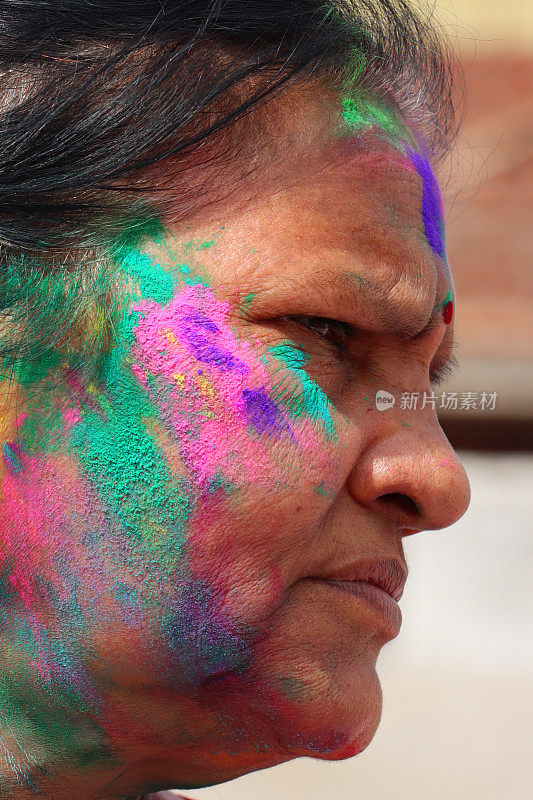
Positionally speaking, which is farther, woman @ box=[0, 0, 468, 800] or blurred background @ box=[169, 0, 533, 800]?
blurred background @ box=[169, 0, 533, 800]

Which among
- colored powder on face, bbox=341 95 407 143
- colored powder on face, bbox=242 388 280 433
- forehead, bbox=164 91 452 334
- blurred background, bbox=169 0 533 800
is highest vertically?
colored powder on face, bbox=341 95 407 143

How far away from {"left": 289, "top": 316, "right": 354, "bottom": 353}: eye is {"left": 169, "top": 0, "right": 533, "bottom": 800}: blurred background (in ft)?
6.44

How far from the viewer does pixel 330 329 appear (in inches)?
45.5

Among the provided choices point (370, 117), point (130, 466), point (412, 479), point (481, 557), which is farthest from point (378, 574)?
point (481, 557)

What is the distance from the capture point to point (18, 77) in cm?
110

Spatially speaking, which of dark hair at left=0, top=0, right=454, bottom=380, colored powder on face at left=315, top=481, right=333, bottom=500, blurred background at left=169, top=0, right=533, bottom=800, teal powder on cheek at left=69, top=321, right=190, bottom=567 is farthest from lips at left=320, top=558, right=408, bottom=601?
blurred background at left=169, top=0, right=533, bottom=800

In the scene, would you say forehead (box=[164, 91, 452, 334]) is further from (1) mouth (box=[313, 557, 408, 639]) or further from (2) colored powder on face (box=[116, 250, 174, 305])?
(1) mouth (box=[313, 557, 408, 639])

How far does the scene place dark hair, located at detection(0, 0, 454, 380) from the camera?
42.3 inches

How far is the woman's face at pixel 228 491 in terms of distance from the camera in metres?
1.03

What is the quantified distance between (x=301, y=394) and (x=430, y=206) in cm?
39

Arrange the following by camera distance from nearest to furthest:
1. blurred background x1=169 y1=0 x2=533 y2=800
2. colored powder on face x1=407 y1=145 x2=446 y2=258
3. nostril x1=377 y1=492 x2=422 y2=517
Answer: nostril x1=377 y1=492 x2=422 y2=517 < colored powder on face x1=407 y1=145 x2=446 y2=258 < blurred background x1=169 y1=0 x2=533 y2=800

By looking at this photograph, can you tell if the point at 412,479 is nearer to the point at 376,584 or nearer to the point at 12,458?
the point at 376,584

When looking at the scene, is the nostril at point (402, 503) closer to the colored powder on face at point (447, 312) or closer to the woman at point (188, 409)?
the woman at point (188, 409)

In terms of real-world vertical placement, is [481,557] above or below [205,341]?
below
